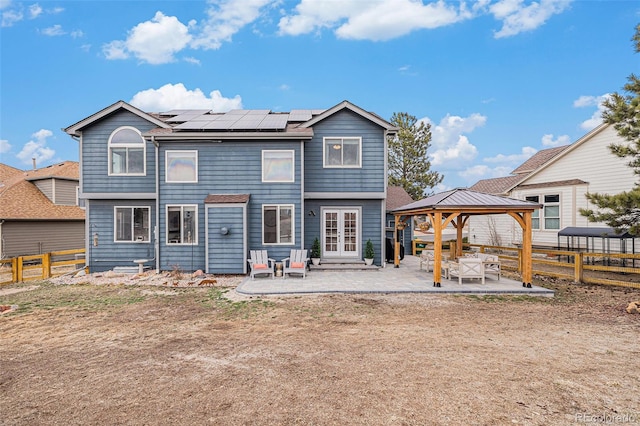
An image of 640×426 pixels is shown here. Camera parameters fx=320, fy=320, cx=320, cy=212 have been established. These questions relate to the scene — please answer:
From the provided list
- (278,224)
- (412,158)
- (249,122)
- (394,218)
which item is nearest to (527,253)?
(278,224)

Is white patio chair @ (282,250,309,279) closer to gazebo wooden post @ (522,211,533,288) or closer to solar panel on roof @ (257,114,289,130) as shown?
solar panel on roof @ (257,114,289,130)

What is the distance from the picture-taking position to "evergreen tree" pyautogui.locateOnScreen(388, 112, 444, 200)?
33.8 meters

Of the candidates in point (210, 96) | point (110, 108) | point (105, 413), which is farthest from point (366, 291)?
point (210, 96)

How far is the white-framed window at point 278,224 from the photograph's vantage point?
12.0m

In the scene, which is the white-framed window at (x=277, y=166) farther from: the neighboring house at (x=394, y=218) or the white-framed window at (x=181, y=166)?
the neighboring house at (x=394, y=218)

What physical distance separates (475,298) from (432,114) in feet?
99.1

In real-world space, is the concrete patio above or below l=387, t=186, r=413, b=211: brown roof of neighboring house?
below

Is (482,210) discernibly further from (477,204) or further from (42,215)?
(42,215)

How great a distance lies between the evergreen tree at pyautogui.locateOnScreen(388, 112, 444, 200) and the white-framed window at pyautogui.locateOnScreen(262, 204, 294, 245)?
23.7 meters

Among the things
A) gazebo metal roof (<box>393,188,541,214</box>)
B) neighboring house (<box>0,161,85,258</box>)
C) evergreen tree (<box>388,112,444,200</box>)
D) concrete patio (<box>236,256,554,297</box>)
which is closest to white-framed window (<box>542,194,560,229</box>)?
concrete patio (<box>236,256,554,297</box>)

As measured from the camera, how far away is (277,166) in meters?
12.1

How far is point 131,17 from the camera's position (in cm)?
1762

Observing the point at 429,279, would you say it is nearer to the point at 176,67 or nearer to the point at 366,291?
the point at 366,291

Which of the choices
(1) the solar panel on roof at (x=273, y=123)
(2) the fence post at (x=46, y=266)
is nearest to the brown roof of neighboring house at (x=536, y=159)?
(1) the solar panel on roof at (x=273, y=123)
